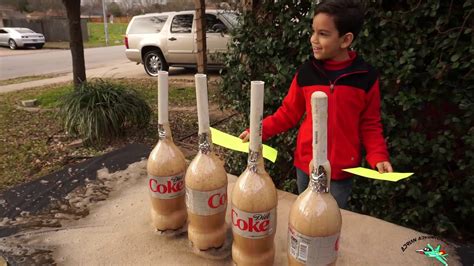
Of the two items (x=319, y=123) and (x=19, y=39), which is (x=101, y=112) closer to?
(x=319, y=123)

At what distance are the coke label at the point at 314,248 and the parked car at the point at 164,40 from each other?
283 inches

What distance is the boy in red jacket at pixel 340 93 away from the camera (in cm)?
128

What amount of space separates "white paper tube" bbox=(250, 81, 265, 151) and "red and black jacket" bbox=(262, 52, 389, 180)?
1.74ft

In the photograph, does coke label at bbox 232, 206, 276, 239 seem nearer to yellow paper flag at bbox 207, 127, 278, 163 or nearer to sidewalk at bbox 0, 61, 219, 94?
yellow paper flag at bbox 207, 127, 278, 163

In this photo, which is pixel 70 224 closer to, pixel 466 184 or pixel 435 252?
pixel 435 252

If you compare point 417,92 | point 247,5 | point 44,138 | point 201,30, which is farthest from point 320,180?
point 44,138

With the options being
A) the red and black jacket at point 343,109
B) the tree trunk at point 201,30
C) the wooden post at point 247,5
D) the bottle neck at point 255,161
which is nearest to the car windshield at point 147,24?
the tree trunk at point 201,30

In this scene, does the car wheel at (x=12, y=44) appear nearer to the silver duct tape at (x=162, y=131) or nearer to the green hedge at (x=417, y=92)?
the green hedge at (x=417, y=92)

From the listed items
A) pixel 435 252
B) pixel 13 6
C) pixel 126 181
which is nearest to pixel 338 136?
pixel 435 252

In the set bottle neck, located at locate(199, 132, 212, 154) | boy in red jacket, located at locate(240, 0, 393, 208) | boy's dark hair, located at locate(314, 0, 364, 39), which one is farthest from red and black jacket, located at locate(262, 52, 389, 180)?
bottle neck, located at locate(199, 132, 212, 154)

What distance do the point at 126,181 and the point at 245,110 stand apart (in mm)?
1167

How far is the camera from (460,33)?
5.65 ft

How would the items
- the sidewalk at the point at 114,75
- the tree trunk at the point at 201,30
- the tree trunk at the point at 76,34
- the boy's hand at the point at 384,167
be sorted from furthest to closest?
the sidewalk at the point at 114,75, the tree trunk at the point at 76,34, the tree trunk at the point at 201,30, the boy's hand at the point at 384,167

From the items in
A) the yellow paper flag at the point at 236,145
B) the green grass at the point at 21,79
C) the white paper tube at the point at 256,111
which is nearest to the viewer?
the white paper tube at the point at 256,111
